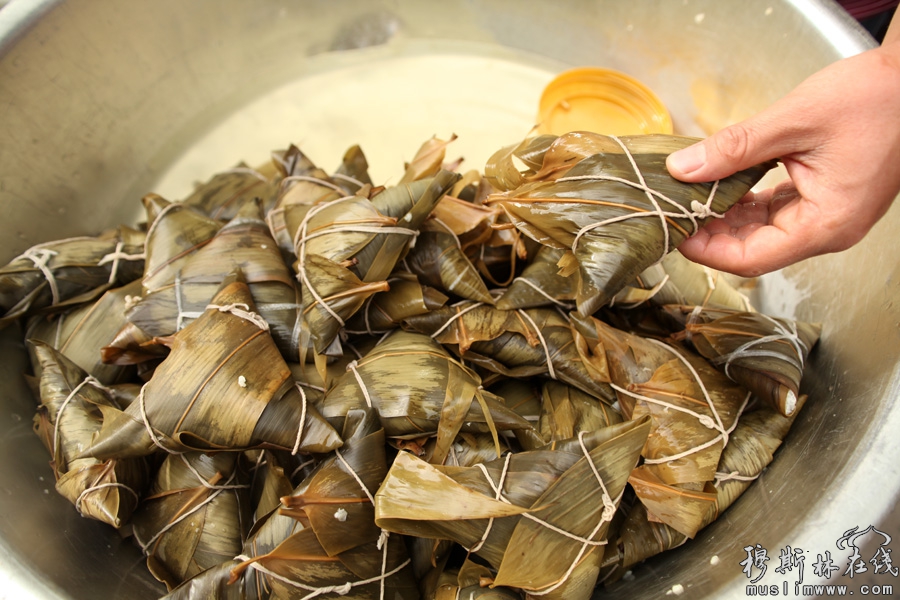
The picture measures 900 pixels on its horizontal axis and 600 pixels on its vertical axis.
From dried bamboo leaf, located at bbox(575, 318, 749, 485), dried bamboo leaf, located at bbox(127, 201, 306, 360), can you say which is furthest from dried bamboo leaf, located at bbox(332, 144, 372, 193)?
dried bamboo leaf, located at bbox(575, 318, 749, 485)

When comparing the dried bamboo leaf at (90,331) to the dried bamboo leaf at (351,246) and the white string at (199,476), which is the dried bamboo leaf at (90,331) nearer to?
the white string at (199,476)

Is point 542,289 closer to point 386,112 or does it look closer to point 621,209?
point 621,209

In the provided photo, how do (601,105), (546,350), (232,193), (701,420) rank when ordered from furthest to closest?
1. (601,105)
2. (232,193)
3. (546,350)
4. (701,420)

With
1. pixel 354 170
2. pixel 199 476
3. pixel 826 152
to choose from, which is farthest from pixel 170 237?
pixel 826 152

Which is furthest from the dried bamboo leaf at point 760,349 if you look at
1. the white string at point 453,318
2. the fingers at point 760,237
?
the white string at point 453,318

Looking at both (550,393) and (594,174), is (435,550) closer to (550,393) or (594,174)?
(550,393)

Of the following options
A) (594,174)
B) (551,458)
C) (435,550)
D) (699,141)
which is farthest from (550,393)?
(699,141)
